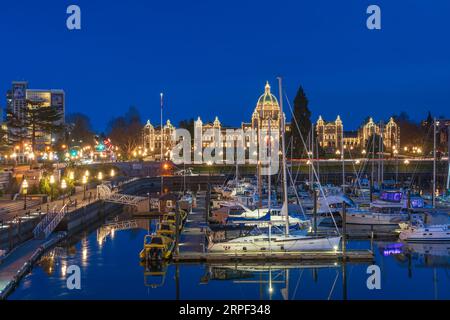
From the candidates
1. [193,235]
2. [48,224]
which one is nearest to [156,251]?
[193,235]

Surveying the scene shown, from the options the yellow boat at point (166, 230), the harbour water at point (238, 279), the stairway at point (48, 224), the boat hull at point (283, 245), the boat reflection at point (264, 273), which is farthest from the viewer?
the stairway at point (48, 224)

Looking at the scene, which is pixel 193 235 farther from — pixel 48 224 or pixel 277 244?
pixel 48 224

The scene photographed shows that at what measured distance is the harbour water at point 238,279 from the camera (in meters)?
27.8

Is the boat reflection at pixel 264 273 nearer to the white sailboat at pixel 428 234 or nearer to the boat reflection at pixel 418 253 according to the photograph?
the boat reflection at pixel 418 253

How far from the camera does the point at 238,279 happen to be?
99.9 feet

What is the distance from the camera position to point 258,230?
3697cm

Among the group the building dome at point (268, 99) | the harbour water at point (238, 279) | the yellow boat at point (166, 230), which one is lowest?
the harbour water at point (238, 279)

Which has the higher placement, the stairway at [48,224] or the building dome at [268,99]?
the building dome at [268,99]

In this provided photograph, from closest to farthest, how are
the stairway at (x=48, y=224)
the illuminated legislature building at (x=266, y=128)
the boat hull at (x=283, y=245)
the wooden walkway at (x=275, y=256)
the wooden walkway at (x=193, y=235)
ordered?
the wooden walkway at (x=275, y=256) < the boat hull at (x=283, y=245) < the wooden walkway at (x=193, y=235) < the stairway at (x=48, y=224) < the illuminated legislature building at (x=266, y=128)

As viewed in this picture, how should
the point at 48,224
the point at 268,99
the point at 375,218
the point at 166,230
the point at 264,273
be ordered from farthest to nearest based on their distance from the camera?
1. the point at 268,99
2. the point at 375,218
3. the point at 48,224
4. the point at 166,230
5. the point at 264,273

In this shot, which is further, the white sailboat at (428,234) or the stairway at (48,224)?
the white sailboat at (428,234)

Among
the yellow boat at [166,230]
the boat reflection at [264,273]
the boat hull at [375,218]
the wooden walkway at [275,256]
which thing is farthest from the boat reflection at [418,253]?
the yellow boat at [166,230]

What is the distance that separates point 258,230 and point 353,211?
1264 centimetres

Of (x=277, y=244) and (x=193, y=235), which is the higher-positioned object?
(x=277, y=244)
